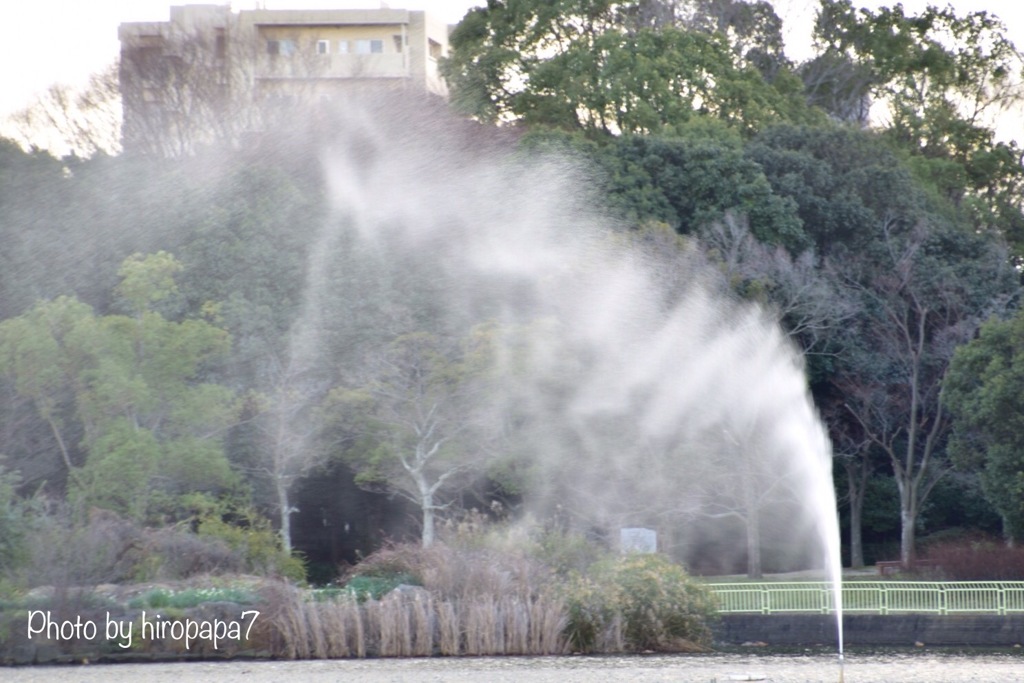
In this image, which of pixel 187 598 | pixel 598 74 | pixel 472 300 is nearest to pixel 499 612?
pixel 187 598

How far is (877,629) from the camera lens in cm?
2472

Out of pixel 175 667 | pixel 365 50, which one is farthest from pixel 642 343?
pixel 365 50

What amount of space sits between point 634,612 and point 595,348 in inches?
501

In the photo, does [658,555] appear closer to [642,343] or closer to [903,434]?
[642,343]

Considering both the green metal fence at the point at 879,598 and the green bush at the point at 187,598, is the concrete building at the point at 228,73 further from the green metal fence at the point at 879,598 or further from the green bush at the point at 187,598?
the green metal fence at the point at 879,598

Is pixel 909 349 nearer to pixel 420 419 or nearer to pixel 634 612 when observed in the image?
pixel 420 419

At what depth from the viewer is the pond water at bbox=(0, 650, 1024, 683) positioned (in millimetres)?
20156

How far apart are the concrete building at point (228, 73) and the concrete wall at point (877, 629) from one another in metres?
26.8

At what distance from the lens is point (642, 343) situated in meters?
35.5

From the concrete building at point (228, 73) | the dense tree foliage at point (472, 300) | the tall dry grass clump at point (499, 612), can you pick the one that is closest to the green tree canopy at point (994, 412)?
the dense tree foliage at point (472, 300)

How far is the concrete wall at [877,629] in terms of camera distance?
958 inches

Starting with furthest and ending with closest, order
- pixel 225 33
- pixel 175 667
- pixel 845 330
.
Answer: pixel 225 33 < pixel 845 330 < pixel 175 667

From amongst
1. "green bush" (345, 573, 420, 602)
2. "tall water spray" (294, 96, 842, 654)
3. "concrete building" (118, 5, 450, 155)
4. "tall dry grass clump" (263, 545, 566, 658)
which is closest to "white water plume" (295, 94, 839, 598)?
"tall water spray" (294, 96, 842, 654)

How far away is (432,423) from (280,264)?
7.10 meters
